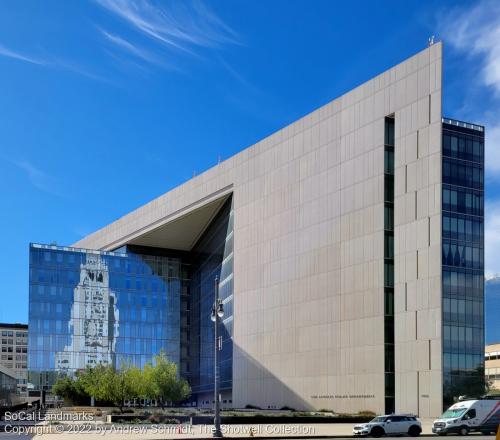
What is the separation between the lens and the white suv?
4584 centimetres

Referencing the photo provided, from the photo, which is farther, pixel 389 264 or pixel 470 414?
pixel 389 264

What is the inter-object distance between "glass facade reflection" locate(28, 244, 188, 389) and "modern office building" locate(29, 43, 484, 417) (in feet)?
58.1

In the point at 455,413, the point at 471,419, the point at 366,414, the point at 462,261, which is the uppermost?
the point at 462,261

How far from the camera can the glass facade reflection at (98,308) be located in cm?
12194

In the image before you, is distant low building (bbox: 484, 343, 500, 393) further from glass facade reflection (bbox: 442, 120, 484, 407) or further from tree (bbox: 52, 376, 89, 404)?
glass facade reflection (bbox: 442, 120, 484, 407)

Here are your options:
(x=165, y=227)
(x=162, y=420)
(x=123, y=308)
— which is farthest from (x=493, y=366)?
(x=162, y=420)

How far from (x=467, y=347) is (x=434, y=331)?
3.97 m

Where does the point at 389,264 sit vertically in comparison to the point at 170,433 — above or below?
above

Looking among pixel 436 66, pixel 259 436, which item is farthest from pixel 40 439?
pixel 436 66

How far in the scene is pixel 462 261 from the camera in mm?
70562

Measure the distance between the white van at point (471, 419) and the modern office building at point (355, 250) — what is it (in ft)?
61.9

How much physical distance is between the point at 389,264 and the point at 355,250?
4.49 metres

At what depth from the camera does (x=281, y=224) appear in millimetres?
89375

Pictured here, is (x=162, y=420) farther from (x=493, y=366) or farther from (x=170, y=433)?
(x=493, y=366)
